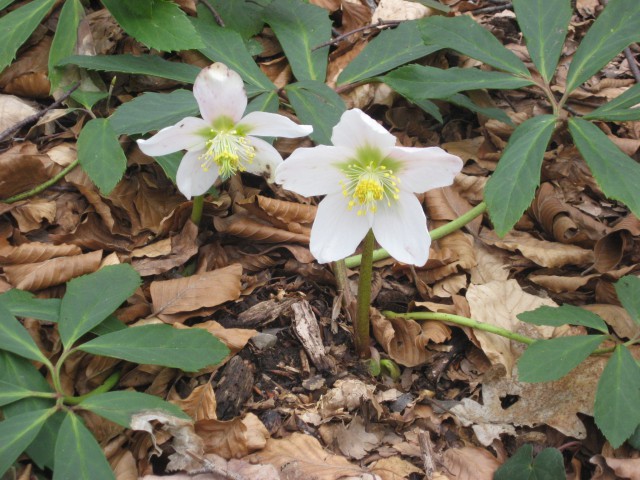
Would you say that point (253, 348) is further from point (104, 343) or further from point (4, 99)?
point (4, 99)

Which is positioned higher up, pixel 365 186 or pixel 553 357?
pixel 365 186

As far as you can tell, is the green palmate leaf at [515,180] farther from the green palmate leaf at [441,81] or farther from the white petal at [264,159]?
the white petal at [264,159]

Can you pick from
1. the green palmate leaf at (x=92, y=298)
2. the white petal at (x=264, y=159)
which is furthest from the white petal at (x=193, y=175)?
the green palmate leaf at (x=92, y=298)

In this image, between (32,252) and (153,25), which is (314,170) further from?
(32,252)

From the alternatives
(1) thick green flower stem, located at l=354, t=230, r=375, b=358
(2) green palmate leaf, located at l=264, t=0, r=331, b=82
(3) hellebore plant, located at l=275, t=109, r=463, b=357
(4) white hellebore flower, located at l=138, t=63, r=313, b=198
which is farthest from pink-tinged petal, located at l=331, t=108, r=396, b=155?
(2) green palmate leaf, located at l=264, t=0, r=331, b=82

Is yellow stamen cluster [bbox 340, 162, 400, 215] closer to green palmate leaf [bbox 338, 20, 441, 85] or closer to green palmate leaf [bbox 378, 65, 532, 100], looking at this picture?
green palmate leaf [bbox 378, 65, 532, 100]

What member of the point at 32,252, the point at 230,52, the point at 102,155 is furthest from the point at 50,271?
the point at 230,52

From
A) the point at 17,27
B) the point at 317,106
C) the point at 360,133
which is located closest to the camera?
the point at 360,133
